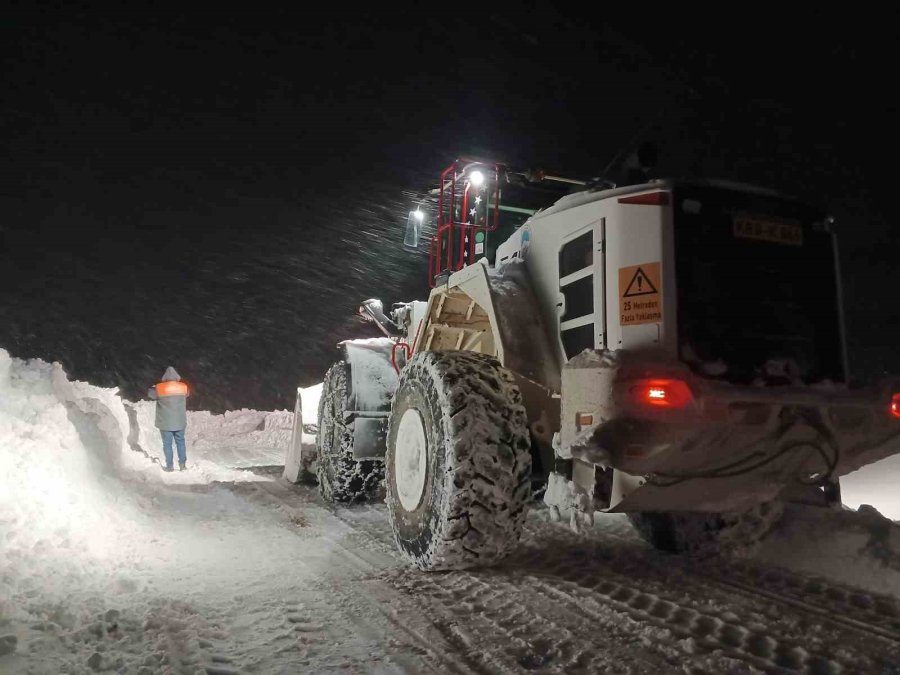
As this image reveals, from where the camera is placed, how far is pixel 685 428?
10.6ft

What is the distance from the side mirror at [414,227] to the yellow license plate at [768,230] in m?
3.52

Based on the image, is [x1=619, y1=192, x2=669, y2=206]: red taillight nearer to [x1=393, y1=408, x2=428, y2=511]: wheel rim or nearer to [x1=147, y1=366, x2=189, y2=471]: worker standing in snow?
[x1=393, y1=408, x2=428, y2=511]: wheel rim

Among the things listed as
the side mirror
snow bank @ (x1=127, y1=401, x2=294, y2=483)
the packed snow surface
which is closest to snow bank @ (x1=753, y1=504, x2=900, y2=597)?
the packed snow surface

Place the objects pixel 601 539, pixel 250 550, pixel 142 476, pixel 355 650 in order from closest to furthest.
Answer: pixel 355 650, pixel 250 550, pixel 601 539, pixel 142 476

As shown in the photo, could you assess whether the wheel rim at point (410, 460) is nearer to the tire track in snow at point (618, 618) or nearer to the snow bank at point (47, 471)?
the tire track in snow at point (618, 618)

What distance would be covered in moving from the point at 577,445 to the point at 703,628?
3.75ft

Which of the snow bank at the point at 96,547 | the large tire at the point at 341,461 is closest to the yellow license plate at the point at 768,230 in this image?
the snow bank at the point at 96,547

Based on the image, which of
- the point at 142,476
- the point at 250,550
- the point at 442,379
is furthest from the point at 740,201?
the point at 142,476

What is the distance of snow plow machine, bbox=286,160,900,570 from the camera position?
11.0 ft

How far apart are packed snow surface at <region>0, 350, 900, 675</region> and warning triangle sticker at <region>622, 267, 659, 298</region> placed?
69.5 inches

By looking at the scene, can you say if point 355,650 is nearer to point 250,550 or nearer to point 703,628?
point 703,628

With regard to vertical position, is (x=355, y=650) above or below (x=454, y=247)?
below

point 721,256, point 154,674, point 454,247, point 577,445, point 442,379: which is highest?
point 454,247

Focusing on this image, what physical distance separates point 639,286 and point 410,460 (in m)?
1.96
